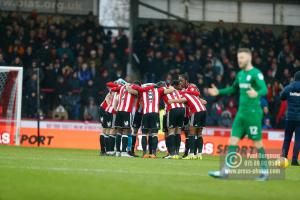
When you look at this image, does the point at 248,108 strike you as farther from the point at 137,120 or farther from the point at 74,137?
the point at 74,137

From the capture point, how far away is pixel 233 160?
1400 cm

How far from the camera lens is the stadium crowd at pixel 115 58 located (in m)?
30.8

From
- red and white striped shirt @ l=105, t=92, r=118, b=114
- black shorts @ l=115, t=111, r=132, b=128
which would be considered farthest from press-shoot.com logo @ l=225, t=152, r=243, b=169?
red and white striped shirt @ l=105, t=92, r=118, b=114

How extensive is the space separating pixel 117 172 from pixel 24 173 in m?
1.80

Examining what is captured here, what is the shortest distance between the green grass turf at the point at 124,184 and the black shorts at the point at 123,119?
235 inches

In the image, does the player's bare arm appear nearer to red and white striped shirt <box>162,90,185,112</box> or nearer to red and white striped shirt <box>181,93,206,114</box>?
red and white striped shirt <box>162,90,185,112</box>

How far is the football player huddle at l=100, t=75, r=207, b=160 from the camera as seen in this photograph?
73.3 feet

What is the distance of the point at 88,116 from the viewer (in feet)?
100

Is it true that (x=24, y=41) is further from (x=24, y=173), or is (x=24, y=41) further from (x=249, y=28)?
(x=24, y=173)

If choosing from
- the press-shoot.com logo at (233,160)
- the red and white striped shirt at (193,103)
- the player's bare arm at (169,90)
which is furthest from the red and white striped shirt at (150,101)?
the press-shoot.com logo at (233,160)

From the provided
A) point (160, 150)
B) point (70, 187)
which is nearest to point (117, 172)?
point (70, 187)

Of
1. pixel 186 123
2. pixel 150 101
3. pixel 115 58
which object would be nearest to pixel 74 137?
pixel 115 58

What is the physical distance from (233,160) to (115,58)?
1894 cm

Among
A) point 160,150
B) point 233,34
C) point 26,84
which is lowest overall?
point 160,150
